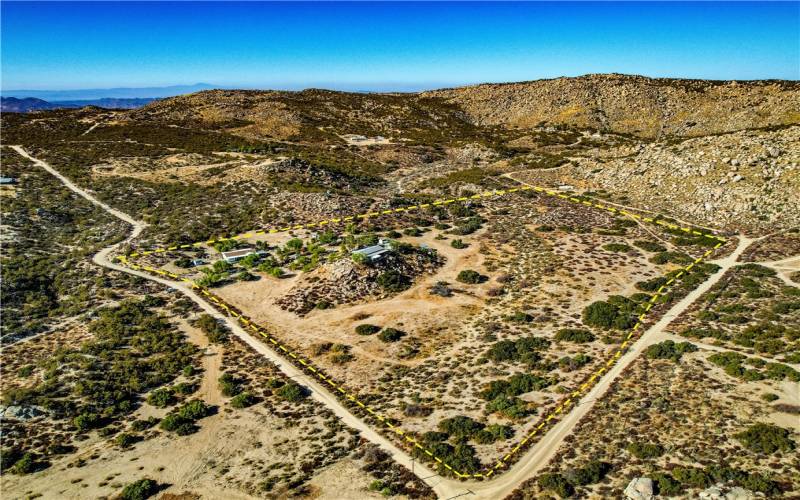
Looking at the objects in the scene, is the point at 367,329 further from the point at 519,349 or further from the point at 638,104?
the point at 638,104

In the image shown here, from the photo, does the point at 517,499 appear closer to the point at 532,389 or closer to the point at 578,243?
the point at 532,389

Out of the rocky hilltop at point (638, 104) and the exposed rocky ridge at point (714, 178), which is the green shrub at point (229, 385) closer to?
the exposed rocky ridge at point (714, 178)

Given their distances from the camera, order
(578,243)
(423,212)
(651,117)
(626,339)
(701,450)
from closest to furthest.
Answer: (701,450), (626,339), (578,243), (423,212), (651,117)

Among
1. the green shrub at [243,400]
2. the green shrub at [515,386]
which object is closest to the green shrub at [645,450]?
the green shrub at [515,386]

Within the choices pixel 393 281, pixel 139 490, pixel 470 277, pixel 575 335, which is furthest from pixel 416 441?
pixel 470 277

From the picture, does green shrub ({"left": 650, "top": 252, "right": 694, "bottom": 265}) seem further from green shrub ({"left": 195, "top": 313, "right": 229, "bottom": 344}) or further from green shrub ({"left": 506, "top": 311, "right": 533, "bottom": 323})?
green shrub ({"left": 195, "top": 313, "right": 229, "bottom": 344})

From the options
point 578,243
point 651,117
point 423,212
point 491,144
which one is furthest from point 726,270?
point 651,117

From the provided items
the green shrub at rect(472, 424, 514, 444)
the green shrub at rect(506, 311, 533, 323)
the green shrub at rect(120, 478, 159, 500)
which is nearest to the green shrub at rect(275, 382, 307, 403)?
the green shrub at rect(120, 478, 159, 500)
